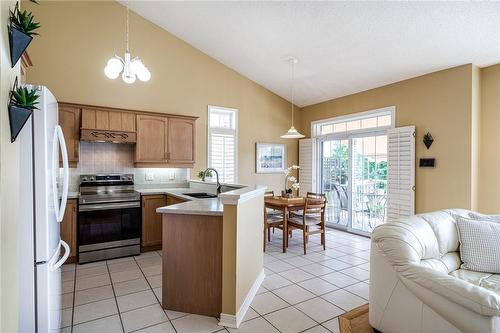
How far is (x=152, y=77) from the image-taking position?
489cm

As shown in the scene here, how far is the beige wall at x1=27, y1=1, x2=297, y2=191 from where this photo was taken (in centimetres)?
414

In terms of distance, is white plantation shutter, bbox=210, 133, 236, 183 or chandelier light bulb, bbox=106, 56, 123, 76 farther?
white plantation shutter, bbox=210, 133, 236, 183

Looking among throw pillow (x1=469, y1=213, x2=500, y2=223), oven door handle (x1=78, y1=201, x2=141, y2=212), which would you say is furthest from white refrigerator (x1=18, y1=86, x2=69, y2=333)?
throw pillow (x1=469, y1=213, x2=500, y2=223)

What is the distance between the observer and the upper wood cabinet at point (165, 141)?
4.46 metres

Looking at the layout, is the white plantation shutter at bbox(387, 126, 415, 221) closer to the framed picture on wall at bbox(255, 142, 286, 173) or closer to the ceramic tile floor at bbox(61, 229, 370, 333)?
the ceramic tile floor at bbox(61, 229, 370, 333)

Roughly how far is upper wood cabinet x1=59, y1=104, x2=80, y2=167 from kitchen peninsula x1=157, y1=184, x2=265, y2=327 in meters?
2.35

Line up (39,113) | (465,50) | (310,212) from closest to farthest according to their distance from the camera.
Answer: (39,113)
(465,50)
(310,212)

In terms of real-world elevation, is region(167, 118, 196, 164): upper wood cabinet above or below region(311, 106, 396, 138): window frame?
below

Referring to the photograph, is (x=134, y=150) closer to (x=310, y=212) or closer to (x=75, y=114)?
(x=75, y=114)

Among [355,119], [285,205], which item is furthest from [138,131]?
[355,119]

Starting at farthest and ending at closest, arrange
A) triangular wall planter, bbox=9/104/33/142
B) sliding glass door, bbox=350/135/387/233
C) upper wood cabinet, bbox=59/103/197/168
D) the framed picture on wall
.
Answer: the framed picture on wall, sliding glass door, bbox=350/135/387/233, upper wood cabinet, bbox=59/103/197/168, triangular wall planter, bbox=9/104/33/142

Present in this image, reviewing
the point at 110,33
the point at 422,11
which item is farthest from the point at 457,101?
the point at 110,33

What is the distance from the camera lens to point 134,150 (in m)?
4.55

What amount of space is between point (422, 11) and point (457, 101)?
1532 millimetres
